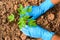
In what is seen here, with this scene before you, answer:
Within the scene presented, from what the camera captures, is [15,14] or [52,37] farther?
[15,14]

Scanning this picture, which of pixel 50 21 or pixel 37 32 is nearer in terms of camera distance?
pixel 37 32

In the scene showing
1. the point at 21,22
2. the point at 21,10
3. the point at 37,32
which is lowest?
the point at 37,32

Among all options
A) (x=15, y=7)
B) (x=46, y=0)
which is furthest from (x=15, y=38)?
(x=46, y=0)

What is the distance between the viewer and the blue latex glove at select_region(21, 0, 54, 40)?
208 cm

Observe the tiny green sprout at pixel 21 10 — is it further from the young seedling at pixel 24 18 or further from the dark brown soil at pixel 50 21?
the dark brown soil at pixel 50 21

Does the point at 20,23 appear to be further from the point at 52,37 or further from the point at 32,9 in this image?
the point at 52,37

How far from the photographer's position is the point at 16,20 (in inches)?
85.7

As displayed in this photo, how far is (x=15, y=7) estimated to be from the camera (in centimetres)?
221

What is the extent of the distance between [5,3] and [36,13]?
0.36 metres

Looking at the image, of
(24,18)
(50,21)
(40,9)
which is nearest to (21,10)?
(24,18)

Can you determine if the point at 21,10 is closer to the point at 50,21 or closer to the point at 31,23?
the point at 31,23

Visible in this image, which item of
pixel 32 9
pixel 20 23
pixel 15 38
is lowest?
pixel 15 38

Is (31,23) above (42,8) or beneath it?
beneath

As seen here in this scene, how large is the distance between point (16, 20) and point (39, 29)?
0.27m
